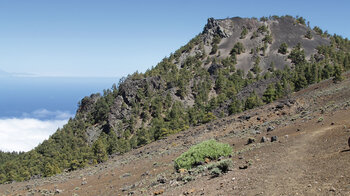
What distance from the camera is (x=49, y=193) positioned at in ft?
88.6

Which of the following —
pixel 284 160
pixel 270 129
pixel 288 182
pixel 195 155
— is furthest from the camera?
pixel 270 129

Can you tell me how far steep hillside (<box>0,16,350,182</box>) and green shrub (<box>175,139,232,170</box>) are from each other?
44.8 metres

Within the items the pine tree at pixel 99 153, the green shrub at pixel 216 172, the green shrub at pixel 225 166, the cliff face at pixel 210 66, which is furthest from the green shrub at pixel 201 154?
the cliff face at pixel 210 66

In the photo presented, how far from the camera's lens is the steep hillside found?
3150 inches

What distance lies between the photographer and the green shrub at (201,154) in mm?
18172

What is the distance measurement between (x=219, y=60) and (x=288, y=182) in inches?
5967

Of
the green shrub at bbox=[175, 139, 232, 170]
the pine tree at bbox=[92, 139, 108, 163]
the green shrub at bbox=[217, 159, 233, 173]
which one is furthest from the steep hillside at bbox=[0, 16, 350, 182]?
the green shrub at bbox=[217, 159, 233, 173]

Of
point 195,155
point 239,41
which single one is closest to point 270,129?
point 195,155

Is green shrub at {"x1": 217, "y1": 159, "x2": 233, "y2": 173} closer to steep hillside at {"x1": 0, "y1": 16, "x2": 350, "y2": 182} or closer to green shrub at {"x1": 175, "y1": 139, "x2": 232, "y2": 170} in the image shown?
green shrub at {"x1": 175, "y1": 139, "x2": 232, "y2": 170}


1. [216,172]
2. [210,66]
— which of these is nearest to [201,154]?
[216,172]

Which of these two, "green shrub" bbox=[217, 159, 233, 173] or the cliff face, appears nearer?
"green shrub" bbox=[217, 159, 233, 173]

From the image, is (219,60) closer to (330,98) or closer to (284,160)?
(330,98)

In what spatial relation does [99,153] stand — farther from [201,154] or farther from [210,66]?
[210,66]

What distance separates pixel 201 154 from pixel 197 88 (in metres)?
109
